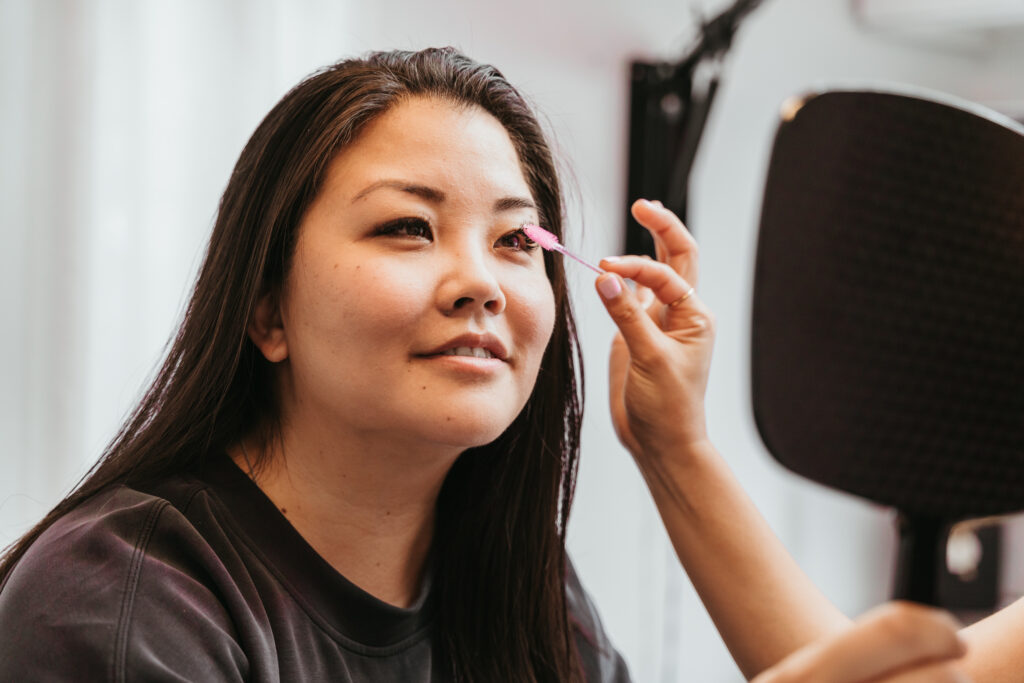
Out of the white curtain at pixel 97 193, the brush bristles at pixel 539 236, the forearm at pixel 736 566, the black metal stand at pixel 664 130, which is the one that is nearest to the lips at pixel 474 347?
the brush bristles at pixel 539 236

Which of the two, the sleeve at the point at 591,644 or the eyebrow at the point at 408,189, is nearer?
the eyebrow at the point at 408,189

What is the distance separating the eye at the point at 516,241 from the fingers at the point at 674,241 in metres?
0.15

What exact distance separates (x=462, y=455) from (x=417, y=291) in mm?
274

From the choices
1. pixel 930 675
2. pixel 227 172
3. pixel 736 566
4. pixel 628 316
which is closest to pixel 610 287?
pixel 628 316

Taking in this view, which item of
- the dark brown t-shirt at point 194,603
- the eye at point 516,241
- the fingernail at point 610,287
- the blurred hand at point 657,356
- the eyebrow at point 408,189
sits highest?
the eyebrow at point 408,189

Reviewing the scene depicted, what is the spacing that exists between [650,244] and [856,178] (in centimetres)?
151

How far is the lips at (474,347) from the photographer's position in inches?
29.2

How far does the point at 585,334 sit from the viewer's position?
1809 mm

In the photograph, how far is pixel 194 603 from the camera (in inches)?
26.6

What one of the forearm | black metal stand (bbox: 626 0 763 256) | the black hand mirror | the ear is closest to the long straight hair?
the ear

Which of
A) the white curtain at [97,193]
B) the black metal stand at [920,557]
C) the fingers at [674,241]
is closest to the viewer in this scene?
the black metal stand at [920,557]

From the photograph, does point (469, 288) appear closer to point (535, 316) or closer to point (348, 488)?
point (535, 316)

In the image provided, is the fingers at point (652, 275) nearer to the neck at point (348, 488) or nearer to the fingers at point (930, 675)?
the neck at point (348, 488)

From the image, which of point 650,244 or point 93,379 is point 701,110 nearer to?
point 650,244
